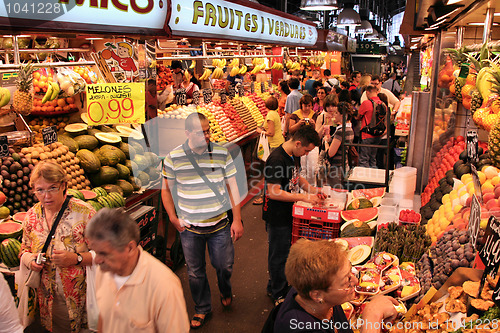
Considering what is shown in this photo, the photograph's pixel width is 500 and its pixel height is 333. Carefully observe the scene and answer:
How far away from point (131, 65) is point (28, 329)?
2.91 m

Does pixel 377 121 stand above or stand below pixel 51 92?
below

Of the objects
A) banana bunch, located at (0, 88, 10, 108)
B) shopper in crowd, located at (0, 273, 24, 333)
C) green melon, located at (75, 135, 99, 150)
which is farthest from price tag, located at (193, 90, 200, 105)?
shopper in crowd, located at (0, 273, 24, 333)

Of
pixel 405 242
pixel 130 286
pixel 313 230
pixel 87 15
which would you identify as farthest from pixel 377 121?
pixel 130 286

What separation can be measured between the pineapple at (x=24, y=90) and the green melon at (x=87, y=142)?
0.82 meters

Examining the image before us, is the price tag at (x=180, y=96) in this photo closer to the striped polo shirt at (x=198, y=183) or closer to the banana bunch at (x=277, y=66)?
the striped polo shirt at (x=198, y=183)

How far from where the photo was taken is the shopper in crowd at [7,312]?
2283mm

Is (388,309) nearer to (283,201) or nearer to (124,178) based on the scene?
(283,201)

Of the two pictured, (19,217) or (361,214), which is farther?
(361,214)

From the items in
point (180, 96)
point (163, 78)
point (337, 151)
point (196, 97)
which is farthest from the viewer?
point (163, 78)

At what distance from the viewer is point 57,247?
9.48 ft

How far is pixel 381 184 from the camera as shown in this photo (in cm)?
532

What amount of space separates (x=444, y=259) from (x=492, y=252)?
708mm

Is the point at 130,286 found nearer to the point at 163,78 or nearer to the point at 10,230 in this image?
the point at 10,230

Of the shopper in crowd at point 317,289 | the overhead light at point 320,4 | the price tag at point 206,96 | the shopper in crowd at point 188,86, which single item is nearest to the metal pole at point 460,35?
the shopper in crowd at point 317,289
